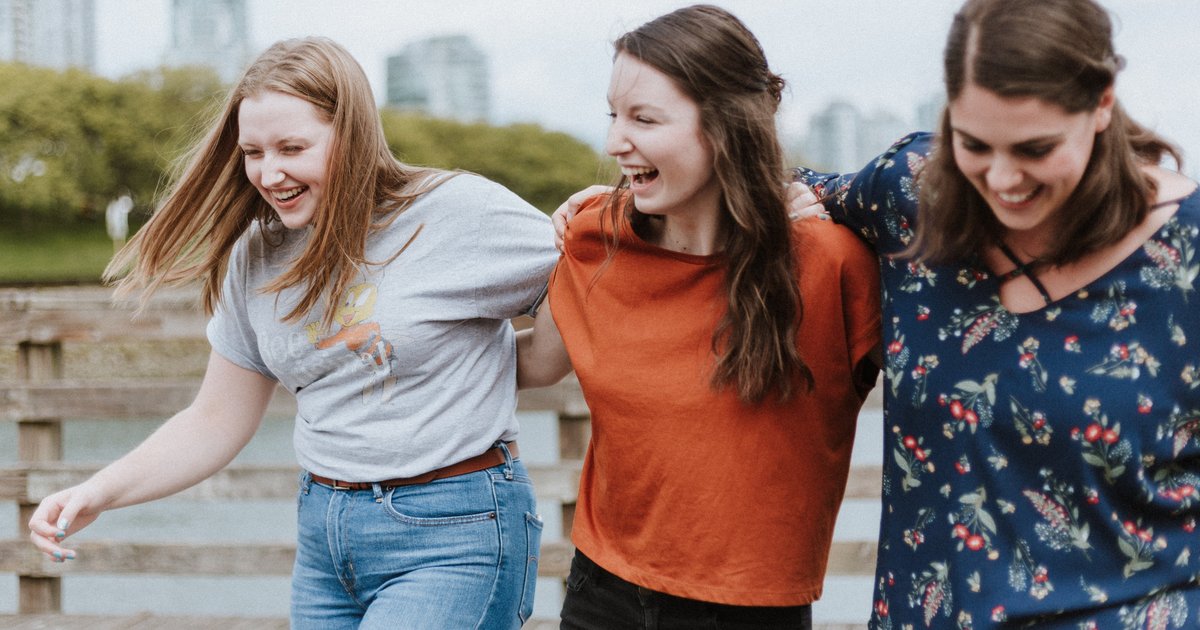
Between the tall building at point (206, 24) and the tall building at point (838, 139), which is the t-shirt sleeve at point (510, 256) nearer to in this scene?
the tall building at point (838, 139)

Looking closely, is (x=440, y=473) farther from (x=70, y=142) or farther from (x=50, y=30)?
(x=50, y=30)

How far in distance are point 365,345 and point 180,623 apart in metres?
1.81

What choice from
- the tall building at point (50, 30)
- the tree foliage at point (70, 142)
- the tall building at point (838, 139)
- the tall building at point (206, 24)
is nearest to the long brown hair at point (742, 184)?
the tall building at point (838, 139)

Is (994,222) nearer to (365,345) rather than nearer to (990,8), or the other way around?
(990,8)

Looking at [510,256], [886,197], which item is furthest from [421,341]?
[886,197]

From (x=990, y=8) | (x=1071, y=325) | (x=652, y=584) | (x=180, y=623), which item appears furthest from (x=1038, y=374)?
(x=180, y=623)

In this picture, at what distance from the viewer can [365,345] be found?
6.39 ft

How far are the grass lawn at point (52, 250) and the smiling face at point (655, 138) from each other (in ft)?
126

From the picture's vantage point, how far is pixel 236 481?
3.54 metres

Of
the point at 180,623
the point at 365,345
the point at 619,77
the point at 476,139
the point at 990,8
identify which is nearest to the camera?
the point at 990,8

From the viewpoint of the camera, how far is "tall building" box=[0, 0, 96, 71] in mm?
61188

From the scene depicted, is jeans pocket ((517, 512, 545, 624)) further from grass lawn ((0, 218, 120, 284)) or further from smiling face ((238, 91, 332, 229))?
grass lawn ((0, 218, 120, 284))

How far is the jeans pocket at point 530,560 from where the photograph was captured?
6.70 feet

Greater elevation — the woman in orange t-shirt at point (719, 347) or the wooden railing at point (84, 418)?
the woman in orange t-shirt at point (719, 347)
